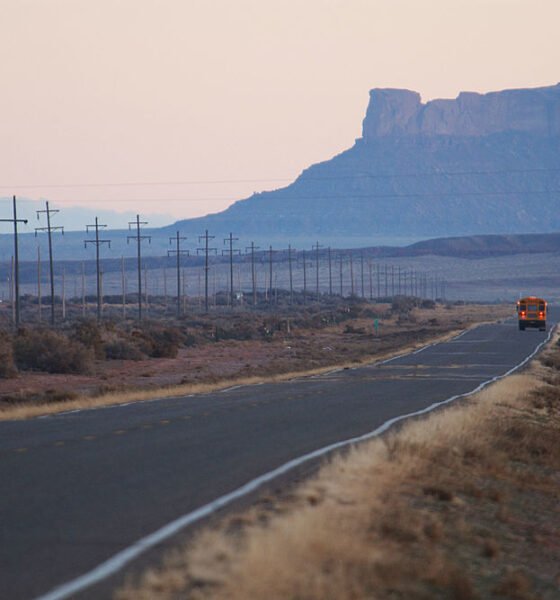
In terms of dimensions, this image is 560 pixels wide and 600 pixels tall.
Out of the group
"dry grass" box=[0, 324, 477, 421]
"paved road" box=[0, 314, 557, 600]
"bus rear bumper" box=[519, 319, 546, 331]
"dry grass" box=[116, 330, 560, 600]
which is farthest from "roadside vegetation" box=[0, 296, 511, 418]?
"dry grass" box=[116, 330, 560, 600]

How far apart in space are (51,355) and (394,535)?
3857 cm

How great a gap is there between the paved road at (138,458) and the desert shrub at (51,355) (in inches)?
632

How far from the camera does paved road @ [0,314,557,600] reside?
10000mm

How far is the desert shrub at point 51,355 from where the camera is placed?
47.7 metres

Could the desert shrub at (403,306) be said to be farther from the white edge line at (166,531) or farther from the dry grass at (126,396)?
the white edge line at (166,531)

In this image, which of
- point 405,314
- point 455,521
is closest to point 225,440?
point 455,521

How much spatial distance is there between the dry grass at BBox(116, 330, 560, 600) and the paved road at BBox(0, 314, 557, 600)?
2.88 feet

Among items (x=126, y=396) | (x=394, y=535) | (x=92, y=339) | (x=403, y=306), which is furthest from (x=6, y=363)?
(x=403, y=306)

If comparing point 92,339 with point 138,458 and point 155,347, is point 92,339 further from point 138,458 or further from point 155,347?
point 138,458

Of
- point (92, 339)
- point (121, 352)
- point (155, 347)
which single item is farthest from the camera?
point (155, 347)

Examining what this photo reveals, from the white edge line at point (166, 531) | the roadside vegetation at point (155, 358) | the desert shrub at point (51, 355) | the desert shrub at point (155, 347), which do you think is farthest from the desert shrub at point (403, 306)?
the white edge line at point (166, 531)

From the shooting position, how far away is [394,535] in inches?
423

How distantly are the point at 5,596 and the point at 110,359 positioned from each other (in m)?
47.8

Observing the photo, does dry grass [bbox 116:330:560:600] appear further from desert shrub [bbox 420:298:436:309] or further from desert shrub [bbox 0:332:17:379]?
desert shrub [bbox 420:298:436:309]
